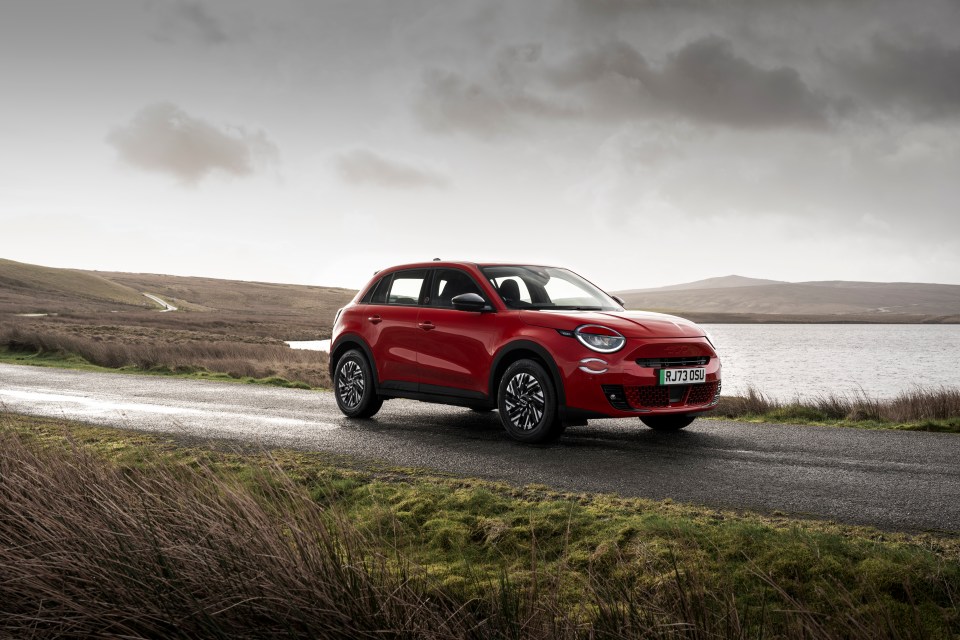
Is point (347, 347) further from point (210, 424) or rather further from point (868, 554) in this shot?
point (868, 554)

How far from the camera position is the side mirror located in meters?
8.88

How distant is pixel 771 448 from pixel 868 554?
3873mm

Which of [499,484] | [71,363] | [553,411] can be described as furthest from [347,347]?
[71,363]

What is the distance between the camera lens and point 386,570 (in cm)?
354

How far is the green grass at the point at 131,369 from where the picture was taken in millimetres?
17906

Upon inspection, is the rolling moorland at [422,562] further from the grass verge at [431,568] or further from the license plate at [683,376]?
the license plate at [683,376]

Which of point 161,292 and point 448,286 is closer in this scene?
point 448,286

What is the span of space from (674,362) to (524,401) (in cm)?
158

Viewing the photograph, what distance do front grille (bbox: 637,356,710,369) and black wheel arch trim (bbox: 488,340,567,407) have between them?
82 cm

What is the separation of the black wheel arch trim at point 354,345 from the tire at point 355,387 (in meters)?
0.07

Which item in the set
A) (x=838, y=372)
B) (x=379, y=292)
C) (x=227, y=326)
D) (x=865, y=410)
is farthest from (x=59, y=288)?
(x=865, y=410)

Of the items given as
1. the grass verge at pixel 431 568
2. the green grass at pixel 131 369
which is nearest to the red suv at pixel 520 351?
the grass verge at pixel 431 568

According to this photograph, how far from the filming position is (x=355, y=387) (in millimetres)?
10727

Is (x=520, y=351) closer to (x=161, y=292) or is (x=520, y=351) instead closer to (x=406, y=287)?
(x=406, y=287)
